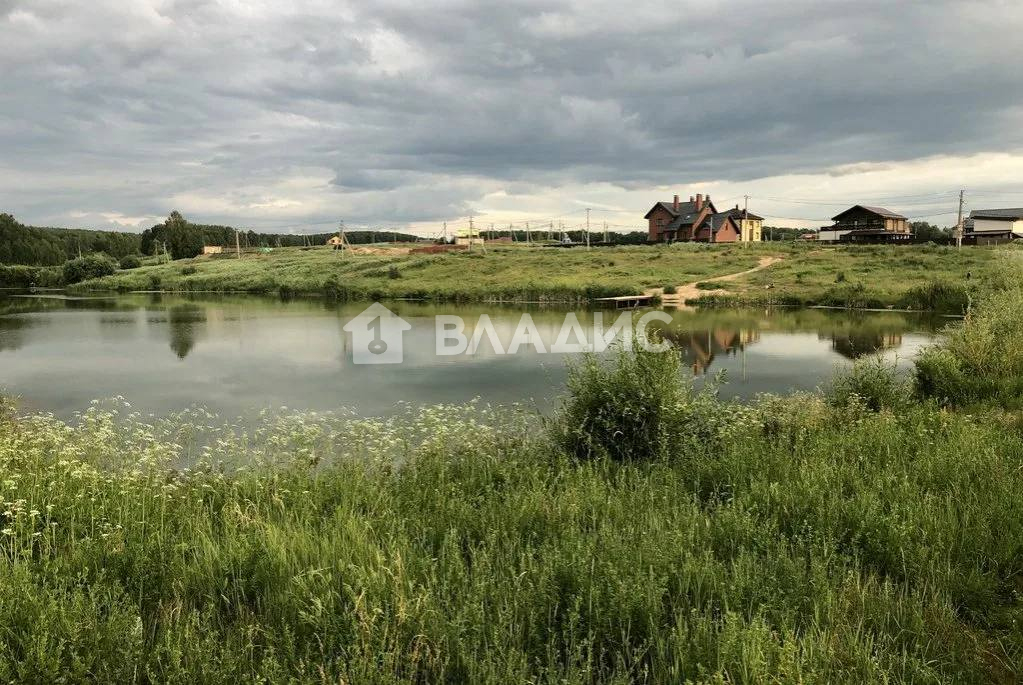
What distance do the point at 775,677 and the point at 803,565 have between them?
1.35 metres

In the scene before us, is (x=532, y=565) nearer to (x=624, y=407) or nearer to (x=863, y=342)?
(x=624, y=407)

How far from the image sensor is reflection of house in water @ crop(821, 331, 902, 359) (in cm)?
1976

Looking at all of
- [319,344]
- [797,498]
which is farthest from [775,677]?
[319,344]

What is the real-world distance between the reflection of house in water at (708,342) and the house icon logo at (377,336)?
8.46m

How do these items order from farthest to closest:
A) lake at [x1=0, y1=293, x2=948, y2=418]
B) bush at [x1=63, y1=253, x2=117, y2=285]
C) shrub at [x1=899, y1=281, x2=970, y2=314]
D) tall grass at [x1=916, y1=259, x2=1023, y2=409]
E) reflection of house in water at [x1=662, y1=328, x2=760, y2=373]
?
bush at [x1=63, y1=253, x2=117, y2=285]
shrub at [x1=899, y1=281, x2=970, y2=314]
reflection of house in water at [x1=662, y1=328, x2=760, y2=373]
lake at [x1=0, y1=293, x2=948, y2=418]
tall grass at [x1=916, y1=259, x2=1023, y2=409]

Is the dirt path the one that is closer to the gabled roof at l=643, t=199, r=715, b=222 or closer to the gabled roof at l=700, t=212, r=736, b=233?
the gabled roof at l=700, t=212, r=736, b=233

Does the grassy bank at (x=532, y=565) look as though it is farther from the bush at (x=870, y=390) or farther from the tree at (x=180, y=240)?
the tree at (x=180, y=240)

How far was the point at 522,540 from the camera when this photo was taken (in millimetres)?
4793

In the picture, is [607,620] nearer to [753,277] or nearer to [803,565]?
[803,565]

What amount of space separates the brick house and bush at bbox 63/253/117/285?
2645 inches

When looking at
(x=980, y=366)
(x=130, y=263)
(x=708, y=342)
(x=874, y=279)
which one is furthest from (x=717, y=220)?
(x=130, y=263)

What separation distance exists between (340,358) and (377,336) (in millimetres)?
5717

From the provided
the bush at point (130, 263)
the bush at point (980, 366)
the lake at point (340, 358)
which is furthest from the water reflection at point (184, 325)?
the bush at point (130, 263)

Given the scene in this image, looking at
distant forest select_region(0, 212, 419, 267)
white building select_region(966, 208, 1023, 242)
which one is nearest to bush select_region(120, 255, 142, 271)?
distant forest select_region(0, 212, 419, 267)
